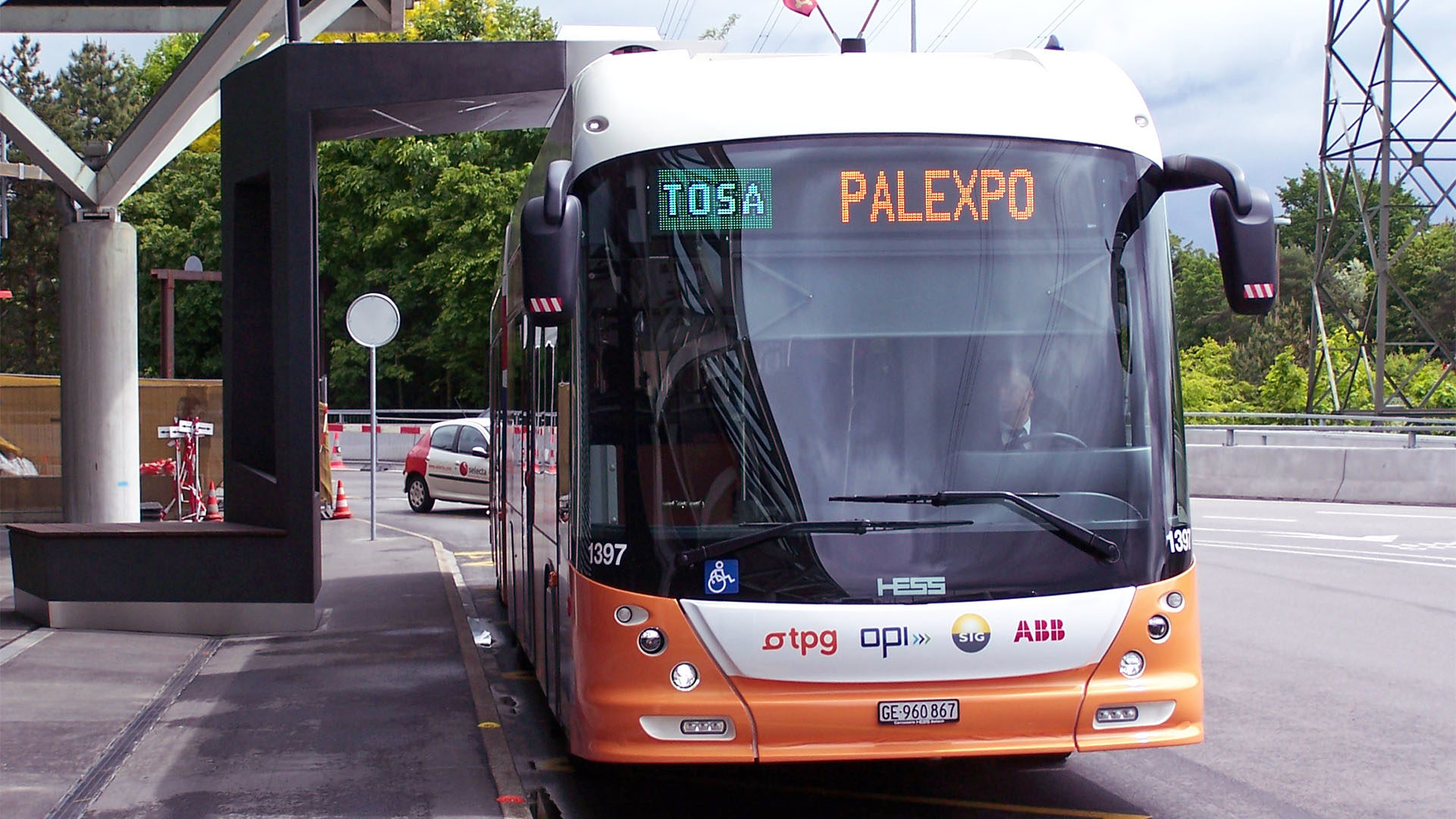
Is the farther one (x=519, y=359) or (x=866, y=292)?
(x=519, y=359)

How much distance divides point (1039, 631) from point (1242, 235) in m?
1.69

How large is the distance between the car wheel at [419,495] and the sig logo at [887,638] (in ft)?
68.5

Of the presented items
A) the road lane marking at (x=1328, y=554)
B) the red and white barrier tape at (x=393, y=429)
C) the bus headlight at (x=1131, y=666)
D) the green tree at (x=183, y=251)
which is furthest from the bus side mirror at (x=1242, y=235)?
the green tree at (x=183, y=251)

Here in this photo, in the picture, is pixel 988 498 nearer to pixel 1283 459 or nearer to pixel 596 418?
pixel 596 418

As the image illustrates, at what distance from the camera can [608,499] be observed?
581cm

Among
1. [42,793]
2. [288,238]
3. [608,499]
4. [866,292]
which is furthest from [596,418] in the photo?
[288,238]

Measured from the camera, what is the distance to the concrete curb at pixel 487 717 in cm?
→ 660

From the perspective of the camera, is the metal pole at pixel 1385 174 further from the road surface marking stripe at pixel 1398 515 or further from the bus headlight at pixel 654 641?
the bus headlight at pixel 654 641

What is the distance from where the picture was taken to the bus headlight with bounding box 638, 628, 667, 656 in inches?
A: 222

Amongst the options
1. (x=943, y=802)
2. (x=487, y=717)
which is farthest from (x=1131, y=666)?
(x=487, y=717)

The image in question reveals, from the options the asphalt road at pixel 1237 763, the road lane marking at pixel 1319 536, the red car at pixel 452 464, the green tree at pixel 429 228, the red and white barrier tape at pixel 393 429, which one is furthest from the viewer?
the green tree at pixel 429 228

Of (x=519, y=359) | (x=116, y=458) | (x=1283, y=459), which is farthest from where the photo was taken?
(x=1283, y=459)

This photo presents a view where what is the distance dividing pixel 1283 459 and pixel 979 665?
20.6 metres

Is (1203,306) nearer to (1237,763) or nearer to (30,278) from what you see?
(30,278)
